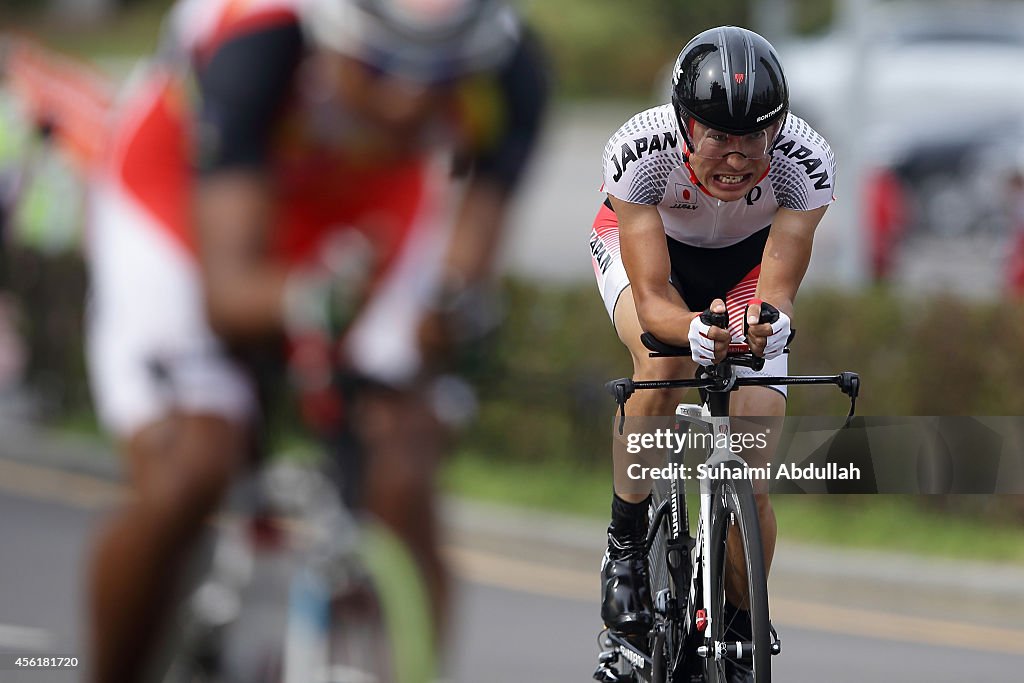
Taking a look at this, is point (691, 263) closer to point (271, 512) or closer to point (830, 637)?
point (271, 512)

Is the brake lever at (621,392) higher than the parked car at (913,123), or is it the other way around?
the parked car at (913,123)

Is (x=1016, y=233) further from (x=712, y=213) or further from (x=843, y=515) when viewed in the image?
(x=712, y=213)

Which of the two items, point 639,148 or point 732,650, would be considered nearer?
point 639,148

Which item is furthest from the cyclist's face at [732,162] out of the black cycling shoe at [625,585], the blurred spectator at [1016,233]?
the blurred spectator at [1016,233]

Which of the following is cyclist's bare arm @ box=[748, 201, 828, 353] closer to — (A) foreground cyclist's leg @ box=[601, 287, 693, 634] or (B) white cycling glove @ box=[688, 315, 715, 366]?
(B) white cycling glove @ box=[688, 315, 715, 366]

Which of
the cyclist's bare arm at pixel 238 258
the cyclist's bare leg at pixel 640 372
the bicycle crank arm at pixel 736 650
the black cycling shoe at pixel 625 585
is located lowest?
the bicycle crank arm at pixel 736 650

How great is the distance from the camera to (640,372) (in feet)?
6.39

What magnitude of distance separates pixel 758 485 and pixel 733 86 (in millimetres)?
384

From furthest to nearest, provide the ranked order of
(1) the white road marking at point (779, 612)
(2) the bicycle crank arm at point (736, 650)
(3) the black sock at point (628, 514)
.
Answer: (1) the white road marking at point (779, 612) < (3) the black sock at point (628, 514) < (2) the bicycle crank arm at point (736, 650)

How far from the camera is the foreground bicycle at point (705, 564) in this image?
1.89 m

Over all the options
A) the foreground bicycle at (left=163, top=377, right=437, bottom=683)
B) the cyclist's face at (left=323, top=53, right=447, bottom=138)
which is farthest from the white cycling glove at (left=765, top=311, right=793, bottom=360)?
the cyclist's face at (left=323, top=53, right=447, bottom=138)

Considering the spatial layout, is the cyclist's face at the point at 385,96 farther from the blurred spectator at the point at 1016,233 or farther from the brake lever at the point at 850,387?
the brake lever at the point at 850,387

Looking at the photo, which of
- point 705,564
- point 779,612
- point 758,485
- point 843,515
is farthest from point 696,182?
point 843,515

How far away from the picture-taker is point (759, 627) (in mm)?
1957
